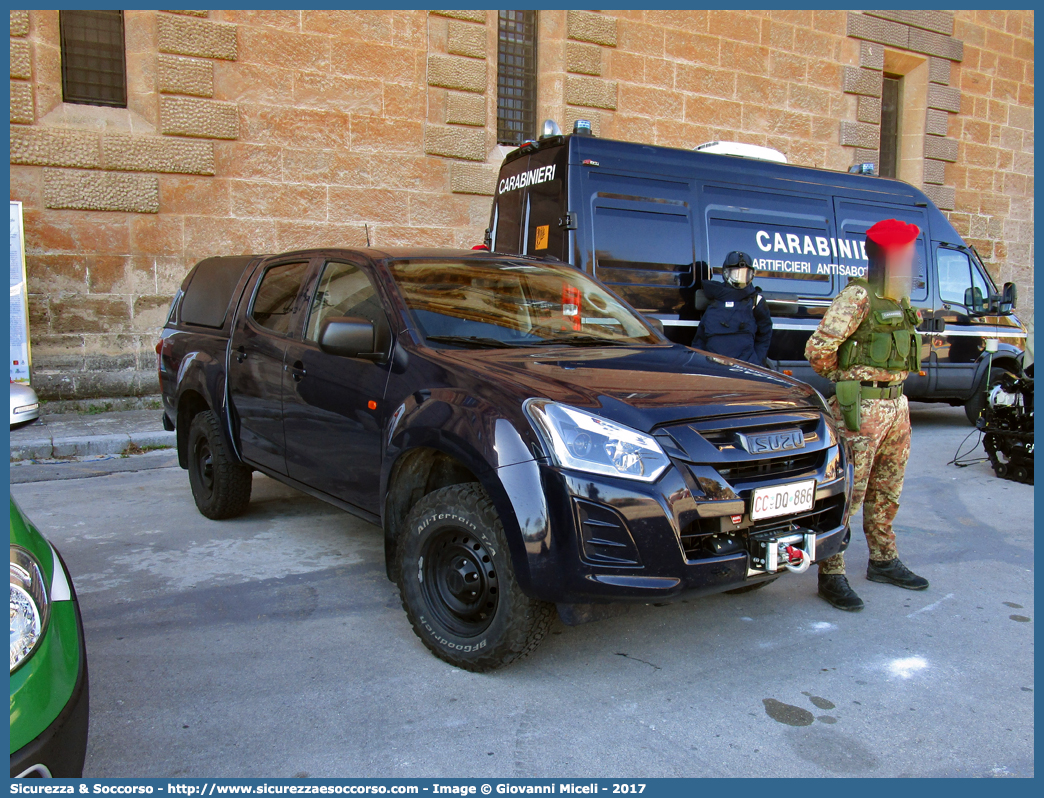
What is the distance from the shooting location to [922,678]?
3.16m

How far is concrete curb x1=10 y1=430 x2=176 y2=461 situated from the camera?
723 centimetres

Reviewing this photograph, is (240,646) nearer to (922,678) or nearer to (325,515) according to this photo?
(325,515)

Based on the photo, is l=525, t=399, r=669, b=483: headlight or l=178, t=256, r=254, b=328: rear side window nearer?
l=525, t=399, r=669, b=483: headlight

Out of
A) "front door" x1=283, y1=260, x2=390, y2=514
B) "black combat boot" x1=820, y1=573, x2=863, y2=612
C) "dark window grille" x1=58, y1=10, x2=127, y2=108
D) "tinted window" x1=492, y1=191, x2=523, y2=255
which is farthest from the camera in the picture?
"dark window grille" x1=58, y1=10, x2=127, y2=108

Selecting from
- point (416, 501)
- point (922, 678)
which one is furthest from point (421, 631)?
point (922, 678)

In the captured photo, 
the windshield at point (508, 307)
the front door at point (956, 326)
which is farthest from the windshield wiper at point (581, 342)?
the front door at point (956, 326)

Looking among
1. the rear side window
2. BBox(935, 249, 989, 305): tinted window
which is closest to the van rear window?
the rear side window

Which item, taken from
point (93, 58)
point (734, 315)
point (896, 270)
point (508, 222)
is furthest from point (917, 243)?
point (93, 58)

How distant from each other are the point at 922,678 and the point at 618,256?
189 inches

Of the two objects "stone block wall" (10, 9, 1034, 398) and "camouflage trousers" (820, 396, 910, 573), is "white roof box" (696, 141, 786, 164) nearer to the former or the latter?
"stone block wall" (10, 9, 1034, 398)

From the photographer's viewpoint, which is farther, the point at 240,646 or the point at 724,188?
the point at 724,188

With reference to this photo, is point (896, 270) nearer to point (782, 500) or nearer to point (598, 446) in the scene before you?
point (782, 500)

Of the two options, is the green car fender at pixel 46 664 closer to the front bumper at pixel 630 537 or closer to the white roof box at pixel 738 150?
the front bumper at pixel 630 537

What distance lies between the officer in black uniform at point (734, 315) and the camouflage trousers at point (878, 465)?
302 centimetres
